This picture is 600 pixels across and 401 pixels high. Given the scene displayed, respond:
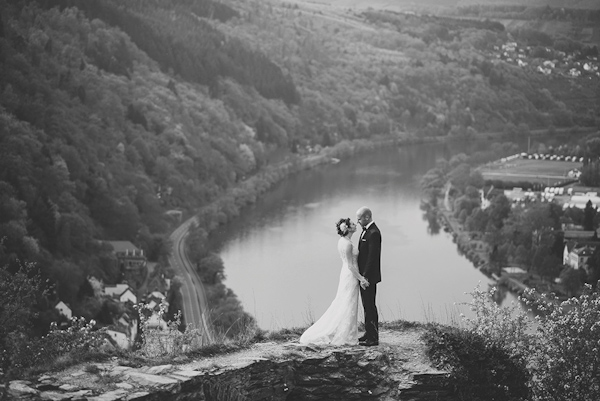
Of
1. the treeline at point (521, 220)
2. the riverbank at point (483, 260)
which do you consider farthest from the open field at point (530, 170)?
the riverbank at point (483, 260)

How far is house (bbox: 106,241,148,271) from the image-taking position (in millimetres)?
18847

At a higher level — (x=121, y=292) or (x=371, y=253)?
(x=371, y=253)

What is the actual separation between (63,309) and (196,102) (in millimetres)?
19050

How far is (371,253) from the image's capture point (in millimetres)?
5754

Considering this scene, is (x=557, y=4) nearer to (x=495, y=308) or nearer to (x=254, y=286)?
(x=254, y=286)

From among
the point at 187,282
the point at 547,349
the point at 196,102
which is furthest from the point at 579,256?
the point at 196,102

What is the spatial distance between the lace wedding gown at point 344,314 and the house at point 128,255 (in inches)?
521

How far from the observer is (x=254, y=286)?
17.7m

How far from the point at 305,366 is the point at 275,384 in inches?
7.4

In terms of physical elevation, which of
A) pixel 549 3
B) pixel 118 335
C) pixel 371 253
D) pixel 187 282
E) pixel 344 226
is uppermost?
pixel 549 3

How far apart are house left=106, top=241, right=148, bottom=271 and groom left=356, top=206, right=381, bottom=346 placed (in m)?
13.3

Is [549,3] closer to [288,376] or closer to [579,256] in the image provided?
[579,256]

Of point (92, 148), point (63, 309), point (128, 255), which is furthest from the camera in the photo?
point (92, 148)

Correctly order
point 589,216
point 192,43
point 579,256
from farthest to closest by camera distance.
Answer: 1. point 192,43
2. point 589,216
3. point 579,256
